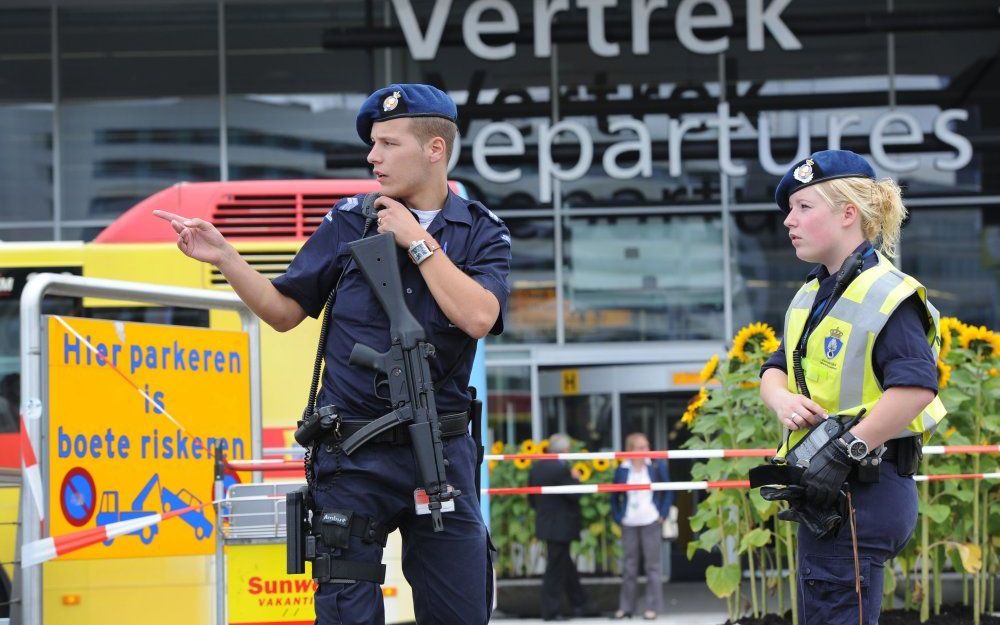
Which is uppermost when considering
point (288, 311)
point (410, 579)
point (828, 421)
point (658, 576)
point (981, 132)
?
point (981, 132)

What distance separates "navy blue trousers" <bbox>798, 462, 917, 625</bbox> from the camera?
3.44 m

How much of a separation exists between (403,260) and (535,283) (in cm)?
1160

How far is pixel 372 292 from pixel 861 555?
1444 millimetres

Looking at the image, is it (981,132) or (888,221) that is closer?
(888,221)

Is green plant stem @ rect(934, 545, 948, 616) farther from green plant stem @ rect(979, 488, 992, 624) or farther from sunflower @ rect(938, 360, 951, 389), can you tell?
sunflower @ rect(938, 360, 951, 389)

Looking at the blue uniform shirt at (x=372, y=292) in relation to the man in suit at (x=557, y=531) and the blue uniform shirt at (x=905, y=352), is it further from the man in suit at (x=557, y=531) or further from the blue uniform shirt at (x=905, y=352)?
the man in suit at (x=557, y=531)

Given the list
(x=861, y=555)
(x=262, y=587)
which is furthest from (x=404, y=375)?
(x=262, y=587)

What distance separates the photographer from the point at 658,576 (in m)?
11.6

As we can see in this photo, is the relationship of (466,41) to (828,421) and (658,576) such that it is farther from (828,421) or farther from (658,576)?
(828,421)

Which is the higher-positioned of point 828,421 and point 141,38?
point 141,38

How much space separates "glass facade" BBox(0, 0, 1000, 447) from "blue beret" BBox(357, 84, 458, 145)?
436 inches

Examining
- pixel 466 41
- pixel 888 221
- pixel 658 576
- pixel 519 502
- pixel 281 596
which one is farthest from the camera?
pixel 466 41

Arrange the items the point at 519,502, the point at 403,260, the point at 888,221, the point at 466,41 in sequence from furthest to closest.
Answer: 1. the point at 466,41
2. the point at 519,502
3. the point at 888,221
4. the point at 403,260

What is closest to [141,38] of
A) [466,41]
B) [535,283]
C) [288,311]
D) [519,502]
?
[466,41]
